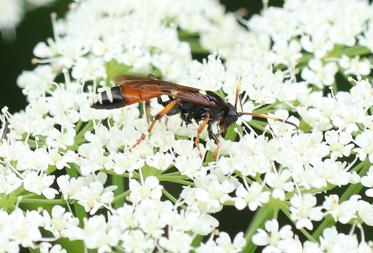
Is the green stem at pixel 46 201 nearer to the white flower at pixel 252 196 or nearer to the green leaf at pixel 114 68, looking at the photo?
the white flower at pixel 252 196

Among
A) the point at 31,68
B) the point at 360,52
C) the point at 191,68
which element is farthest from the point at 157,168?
the point at 31,68

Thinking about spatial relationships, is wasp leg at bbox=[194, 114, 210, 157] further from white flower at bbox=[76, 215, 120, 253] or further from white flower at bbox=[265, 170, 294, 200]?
white flower at bbox=[76, 215, 120, 253]

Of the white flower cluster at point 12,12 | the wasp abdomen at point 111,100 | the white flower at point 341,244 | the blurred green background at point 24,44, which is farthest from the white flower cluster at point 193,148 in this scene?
the white flower cluster at point 12,12

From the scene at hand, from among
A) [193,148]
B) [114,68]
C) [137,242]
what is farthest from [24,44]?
[137,242]

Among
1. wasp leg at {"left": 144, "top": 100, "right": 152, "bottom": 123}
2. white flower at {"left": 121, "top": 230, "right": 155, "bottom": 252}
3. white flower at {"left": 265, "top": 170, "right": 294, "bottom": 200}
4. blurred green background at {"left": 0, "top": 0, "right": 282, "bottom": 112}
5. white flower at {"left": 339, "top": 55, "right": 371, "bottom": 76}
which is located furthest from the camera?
blurred green background at {"left": 0, "top": 0, "right": 282, "bottom": 112}

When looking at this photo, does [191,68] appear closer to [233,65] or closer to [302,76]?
[233,65]

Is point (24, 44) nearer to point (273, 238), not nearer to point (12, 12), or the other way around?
point (12, 12)

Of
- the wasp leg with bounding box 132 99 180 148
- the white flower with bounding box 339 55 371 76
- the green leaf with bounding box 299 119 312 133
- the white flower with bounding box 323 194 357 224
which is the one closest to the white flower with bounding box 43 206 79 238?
the wasp leg with bounding box 132 99 180 148

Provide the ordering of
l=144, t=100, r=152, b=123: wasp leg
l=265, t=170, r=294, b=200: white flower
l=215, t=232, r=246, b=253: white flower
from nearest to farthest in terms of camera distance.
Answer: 1. l=215, t=232, r=246, b=253: white flower
2. l=265, t=170, r=294, b=200: white flower
3. l=144, t=100, r=152, b=123: wasp leg
